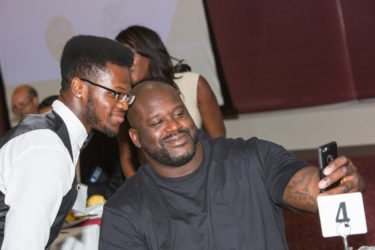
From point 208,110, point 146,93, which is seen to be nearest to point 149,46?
point 208,110

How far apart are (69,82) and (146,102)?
0.38m

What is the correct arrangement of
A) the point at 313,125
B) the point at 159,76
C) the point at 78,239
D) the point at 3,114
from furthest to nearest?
the point at 3,114 → the point at 313,125 → the point at 159,76 → the point at 78,239

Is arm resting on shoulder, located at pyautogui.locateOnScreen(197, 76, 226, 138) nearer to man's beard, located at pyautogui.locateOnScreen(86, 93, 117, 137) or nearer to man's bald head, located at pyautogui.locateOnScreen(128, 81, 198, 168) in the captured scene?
man's bald head, located at pyautogui.locateOnScreen(128, 81, 198, 168)

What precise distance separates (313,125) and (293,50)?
2.62 feet

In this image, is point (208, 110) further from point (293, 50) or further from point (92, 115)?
point (293, 50)

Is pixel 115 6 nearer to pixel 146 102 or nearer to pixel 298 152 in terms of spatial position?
pixel 298 152

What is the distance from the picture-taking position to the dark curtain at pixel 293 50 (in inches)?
197

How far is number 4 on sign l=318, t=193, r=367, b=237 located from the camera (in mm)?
1243

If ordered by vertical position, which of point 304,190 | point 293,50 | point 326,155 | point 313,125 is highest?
point 326,155

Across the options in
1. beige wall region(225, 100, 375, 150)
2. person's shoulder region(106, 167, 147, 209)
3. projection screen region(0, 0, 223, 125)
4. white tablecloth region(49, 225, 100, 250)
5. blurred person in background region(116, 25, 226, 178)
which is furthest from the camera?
projection screen region(0, 0, 223, 125)

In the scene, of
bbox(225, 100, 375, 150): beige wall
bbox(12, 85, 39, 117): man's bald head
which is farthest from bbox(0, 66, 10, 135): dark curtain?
bbox(225, 100, 375, 150): beige wall

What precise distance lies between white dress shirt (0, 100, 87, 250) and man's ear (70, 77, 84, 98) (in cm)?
29

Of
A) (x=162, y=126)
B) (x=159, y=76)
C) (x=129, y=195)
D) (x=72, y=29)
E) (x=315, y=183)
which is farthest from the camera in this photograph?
(x=72, y=29)

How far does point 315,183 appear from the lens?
1.55 meters
